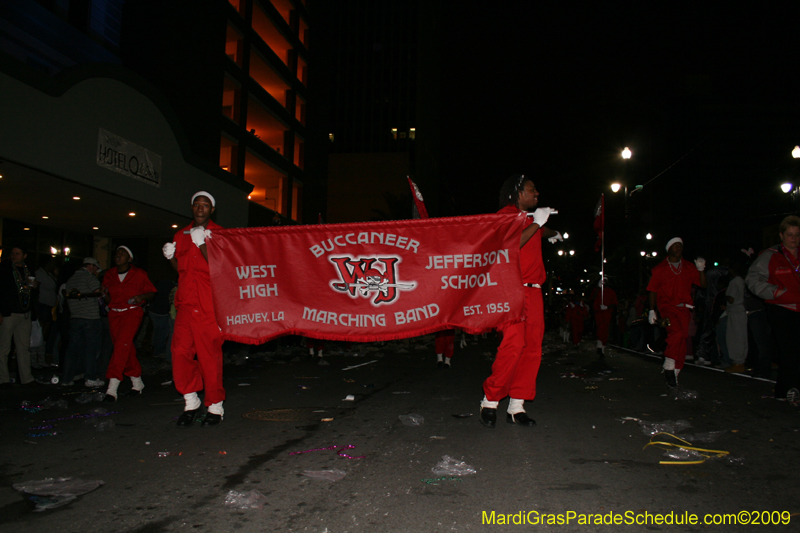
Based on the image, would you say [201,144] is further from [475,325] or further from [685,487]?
[685,487]

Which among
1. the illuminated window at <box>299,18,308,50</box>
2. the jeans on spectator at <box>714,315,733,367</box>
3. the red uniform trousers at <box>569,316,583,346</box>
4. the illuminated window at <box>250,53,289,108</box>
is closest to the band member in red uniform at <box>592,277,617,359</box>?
the jeans on spectator at <box>714,315,733,367</box>

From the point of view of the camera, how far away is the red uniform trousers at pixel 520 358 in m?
4.61

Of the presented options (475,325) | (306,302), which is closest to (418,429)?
(475,325)

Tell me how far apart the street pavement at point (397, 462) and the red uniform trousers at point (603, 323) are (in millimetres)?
5541

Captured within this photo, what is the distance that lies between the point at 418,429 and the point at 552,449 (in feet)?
3.92

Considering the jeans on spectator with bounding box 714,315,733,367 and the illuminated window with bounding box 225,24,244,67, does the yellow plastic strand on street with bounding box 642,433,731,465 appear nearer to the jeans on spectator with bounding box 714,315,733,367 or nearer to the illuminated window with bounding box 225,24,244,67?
the jeans on spectator with bounding box 714,315,733,367

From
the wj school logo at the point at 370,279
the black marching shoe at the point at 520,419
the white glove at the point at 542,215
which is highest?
the white glove at the point at 542,215

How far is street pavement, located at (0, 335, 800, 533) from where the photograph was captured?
8.72ft

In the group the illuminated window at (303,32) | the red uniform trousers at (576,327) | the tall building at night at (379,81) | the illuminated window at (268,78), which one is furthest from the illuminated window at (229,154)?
the tall building at night at (379,81)

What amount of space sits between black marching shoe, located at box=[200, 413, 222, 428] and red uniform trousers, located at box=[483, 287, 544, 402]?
8.20ft

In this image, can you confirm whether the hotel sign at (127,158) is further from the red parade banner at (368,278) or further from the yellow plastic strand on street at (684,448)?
the yellow plastic strand on street at (684,448)

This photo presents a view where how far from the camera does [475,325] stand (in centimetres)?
467

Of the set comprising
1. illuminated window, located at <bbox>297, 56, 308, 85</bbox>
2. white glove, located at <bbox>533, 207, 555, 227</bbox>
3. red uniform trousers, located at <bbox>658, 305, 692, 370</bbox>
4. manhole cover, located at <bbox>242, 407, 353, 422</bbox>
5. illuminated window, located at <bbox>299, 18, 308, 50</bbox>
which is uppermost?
illuminated window, located at <bbox>299, 18, 308, 50</bbox>

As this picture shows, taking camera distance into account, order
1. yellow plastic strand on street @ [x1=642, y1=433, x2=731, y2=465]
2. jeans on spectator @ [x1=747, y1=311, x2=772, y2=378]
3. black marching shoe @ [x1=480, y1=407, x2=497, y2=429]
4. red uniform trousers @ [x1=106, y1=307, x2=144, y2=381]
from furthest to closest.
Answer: jeans on spectator @ [x1=747, y1=311, x2=772, y2=378]
red uniform trousers @ [x1=106, y1=307, x2=144, y2=381]
black marching shoe @ [x1=480, y1=407, x2=497, y2=429]
yellow plastic strand on street @ [x1=642, y1=433, x2=731, y2=465]
